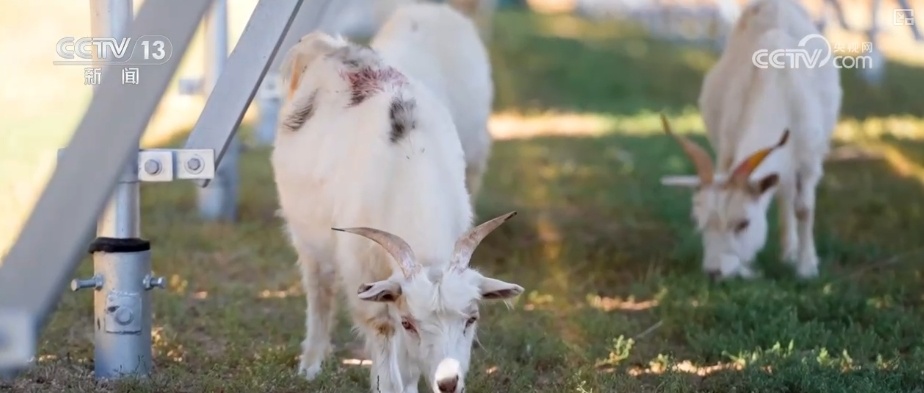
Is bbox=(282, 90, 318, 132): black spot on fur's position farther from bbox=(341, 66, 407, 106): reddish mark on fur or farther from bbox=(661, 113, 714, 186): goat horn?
bbox=(661, 113, 714, 186): goat horn

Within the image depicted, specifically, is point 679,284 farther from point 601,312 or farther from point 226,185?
point 226,185

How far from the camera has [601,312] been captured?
6633 millimetres

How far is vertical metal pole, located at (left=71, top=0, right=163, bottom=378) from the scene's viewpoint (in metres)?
4.95

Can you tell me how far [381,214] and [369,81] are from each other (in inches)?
29.6

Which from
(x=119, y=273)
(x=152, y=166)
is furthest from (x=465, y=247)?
(x=119, y=273)

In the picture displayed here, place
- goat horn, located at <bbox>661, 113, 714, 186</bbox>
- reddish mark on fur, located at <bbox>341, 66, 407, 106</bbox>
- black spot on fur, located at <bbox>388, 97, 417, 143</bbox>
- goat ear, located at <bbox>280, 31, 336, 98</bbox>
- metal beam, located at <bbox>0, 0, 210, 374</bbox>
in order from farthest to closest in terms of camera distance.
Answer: goat horn, located at <bbox>661, 113, 714, 186</bbox> → goat ear, located at <bbox>280, 31, 336, 98</bbox> → reddish mark on fur, located at <bbox>341, 66, 407, 106</bbox> → black spot on fur, located at <bbox>388, 97, 417, 143</bbox> → metal beam, located at <bbox>0, 0, 210, 374</bbox>

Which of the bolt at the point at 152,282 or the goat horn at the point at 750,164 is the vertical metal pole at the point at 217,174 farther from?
the bolt at the point at 152,282

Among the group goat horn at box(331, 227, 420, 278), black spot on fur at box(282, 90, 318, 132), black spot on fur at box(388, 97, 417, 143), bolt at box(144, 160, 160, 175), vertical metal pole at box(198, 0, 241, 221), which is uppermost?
black spot on fur at box(388, 97, 417, 143)

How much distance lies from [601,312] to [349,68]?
6.46 feet

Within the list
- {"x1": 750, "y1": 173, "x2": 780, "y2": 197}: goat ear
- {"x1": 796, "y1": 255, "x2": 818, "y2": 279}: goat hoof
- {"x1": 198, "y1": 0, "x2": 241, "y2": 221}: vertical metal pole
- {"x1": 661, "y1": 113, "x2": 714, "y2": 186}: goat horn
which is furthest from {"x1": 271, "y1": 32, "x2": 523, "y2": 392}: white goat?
{"x1": 796, "y1": 255, "x2": 818, "y2": 279}: goat hoof

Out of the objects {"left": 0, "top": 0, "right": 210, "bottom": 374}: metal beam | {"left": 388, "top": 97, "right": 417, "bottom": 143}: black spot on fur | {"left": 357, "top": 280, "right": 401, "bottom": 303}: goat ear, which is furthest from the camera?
{"left": 388, "top": 97, "right": 417, "bottom": 143}: black spot on fur

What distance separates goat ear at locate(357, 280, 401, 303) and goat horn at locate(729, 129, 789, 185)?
324cm

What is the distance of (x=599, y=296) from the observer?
23.6 feet

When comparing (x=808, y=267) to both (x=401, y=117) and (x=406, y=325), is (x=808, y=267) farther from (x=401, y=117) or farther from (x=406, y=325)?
(x=406, y=325)
